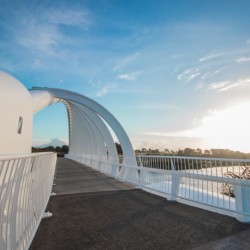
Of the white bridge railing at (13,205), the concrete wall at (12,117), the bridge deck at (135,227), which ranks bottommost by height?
the bridge deck at (135,227)

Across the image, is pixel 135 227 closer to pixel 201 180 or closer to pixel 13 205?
pixel 13 205

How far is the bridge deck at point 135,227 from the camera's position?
407 centimetres

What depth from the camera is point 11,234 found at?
2.74 meters

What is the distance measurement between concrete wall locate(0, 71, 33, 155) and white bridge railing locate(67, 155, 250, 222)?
15.7 feet

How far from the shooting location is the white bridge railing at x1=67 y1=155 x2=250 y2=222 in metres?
5.47

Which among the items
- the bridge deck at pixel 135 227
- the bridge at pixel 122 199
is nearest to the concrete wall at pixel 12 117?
the bridge at pixel 122 199

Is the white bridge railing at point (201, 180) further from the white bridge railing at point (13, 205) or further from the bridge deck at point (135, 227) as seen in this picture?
the white bridge railing at point (13, 205)

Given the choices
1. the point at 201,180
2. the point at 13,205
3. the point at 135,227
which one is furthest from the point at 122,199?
the point at 13,205

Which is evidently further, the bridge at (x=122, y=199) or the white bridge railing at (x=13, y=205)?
the bridge at (x=122, y=199)

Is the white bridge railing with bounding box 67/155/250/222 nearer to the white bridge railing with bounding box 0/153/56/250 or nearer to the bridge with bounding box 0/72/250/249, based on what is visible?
the bridge with bounding box 0/72/250/249

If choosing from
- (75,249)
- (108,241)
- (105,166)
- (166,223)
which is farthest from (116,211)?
(105,166)

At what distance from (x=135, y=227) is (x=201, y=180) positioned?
143 inches

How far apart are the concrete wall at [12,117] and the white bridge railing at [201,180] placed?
478cm

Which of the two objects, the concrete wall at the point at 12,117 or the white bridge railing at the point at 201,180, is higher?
the concrete wall at the point at 12,117
